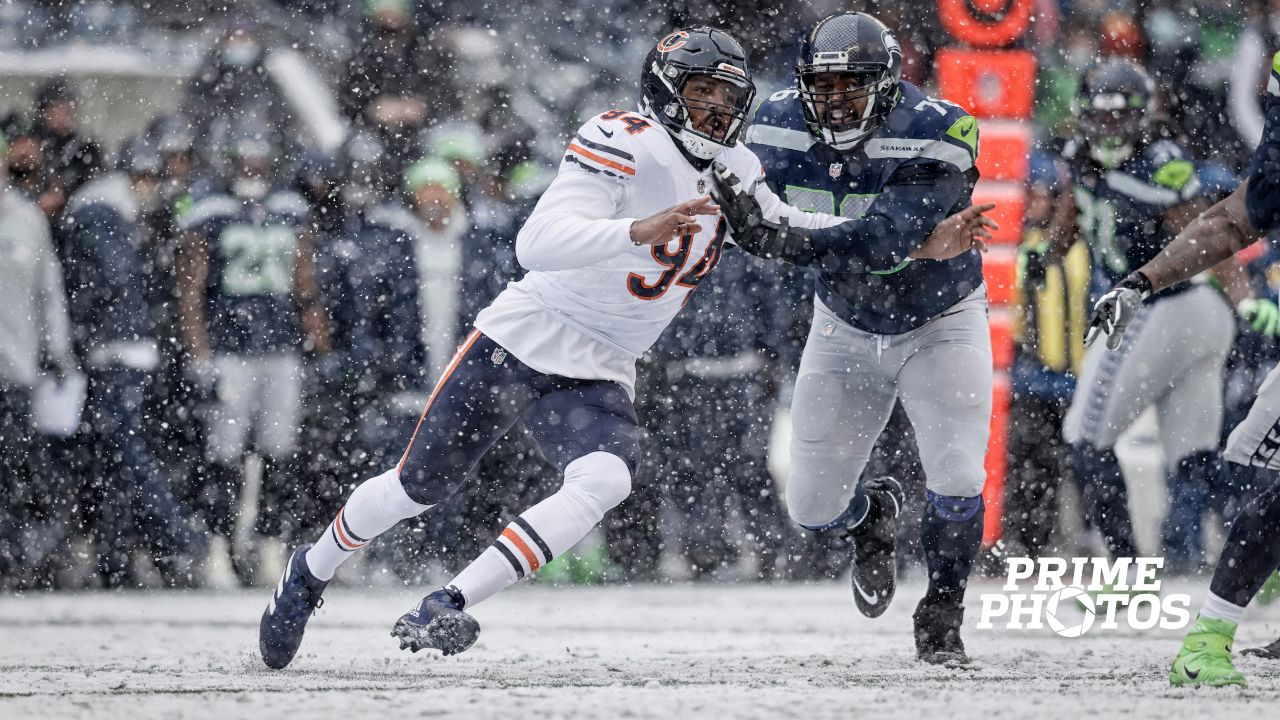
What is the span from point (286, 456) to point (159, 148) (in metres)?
1.54

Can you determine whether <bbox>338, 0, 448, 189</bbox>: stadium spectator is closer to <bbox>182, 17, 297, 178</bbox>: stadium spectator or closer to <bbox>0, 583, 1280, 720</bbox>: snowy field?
<bbox>182, 17, 297, 178</bbox>: stadium spectator

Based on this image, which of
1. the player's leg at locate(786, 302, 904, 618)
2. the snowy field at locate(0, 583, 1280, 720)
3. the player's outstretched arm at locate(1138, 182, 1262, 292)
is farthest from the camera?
the player's leg at locate(786, 302, 904, 618)

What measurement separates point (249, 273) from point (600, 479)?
11.4 ft

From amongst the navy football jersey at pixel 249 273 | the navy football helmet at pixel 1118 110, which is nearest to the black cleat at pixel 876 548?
the navy football helmet at pixel 1118 110

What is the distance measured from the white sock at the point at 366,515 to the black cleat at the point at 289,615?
0.18ft

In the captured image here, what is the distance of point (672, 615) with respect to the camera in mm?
7305

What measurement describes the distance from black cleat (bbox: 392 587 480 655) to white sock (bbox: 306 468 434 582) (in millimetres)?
592

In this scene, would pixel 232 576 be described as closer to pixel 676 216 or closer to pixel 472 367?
pixel 472 367

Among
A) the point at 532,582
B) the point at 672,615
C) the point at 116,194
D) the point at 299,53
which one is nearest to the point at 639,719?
the point at 672,615

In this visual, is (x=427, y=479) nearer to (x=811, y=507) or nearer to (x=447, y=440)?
(x=447, y=440)

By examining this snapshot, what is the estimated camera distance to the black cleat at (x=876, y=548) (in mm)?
6031

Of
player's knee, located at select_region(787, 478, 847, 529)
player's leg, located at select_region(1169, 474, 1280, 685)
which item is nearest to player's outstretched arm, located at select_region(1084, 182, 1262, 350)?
player's leg, located at select_region(1169, 474, 1280, 685)

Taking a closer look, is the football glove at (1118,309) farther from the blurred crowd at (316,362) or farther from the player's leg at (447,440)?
the blurred crowd at (316,362)

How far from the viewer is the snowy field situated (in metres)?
4.37
